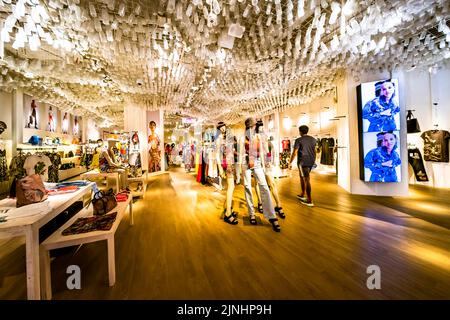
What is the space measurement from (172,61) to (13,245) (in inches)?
178

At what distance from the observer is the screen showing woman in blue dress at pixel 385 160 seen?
15.7 feet

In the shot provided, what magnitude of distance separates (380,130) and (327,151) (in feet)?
15.9

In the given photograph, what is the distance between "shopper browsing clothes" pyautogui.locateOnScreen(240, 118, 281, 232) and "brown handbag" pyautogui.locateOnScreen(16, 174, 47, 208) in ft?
8.58

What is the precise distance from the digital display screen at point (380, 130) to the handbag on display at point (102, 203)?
19.6ft

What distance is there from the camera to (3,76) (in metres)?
5.31

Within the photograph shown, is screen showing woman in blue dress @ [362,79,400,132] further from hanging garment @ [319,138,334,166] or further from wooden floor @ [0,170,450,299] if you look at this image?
hanging garment @ [319,138,334,166]

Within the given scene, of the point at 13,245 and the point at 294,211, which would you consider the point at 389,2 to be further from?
the point at 13,245

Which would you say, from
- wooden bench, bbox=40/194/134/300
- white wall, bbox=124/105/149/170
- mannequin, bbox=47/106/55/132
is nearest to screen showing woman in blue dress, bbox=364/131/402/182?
wooden bench, bbox=40/194/134/300

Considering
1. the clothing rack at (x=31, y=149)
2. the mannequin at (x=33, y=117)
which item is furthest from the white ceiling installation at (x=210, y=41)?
the clothing rack at (x=31, y=149)

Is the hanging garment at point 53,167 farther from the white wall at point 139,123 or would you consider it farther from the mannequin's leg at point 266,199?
the mannequin's leg at point 266,199

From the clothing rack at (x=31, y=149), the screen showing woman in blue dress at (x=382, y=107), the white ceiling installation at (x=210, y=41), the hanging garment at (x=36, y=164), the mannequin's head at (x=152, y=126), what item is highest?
the white ceiling installation at (x=210, y=41)

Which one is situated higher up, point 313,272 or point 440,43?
point 440,43

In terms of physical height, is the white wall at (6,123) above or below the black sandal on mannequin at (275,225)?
above

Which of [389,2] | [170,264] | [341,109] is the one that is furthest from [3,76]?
[341,109]
